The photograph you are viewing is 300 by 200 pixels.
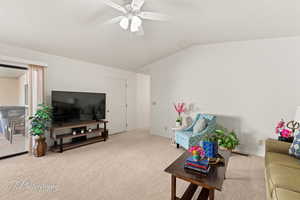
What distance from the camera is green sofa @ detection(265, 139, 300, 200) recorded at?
1.28 m

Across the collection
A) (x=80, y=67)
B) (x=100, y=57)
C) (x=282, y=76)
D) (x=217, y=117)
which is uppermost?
(x=100, y=57)

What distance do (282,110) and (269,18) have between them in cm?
192

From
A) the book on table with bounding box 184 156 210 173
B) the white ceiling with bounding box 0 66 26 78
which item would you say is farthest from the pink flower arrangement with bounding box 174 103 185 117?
the white ceiling with bounding box 0 66 26 78

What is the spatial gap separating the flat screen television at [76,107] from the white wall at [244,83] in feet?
7.41

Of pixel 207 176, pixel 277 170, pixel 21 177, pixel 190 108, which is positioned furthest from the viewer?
pixel 190 108

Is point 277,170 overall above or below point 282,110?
below

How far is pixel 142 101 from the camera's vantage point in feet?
20.6

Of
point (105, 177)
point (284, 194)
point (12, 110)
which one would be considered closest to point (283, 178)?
point (284, 194)

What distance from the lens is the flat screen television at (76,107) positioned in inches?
129

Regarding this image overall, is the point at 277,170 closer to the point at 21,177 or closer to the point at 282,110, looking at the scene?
the point at 282,110

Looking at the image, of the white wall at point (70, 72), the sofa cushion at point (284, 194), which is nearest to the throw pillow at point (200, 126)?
the sofa cushion at point (284, 194)

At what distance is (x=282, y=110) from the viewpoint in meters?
3.08

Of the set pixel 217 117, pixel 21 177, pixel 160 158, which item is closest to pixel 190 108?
pixel 217 117

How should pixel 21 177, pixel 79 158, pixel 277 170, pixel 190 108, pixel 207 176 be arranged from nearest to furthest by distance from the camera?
1. pixel 207 176
2. pixel 277 170
3. pixel 21 177
4. pixel 79 158
5. pixel 190 108
